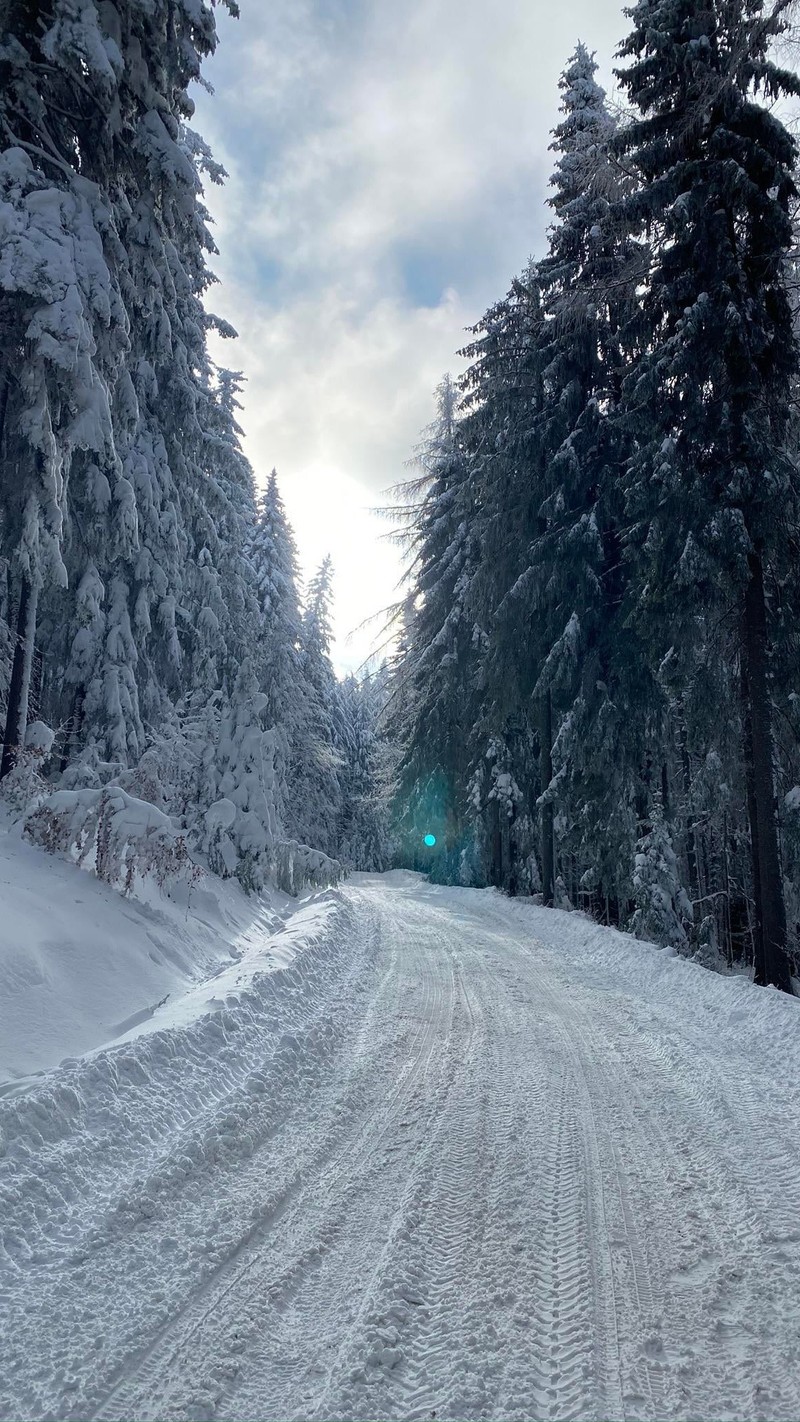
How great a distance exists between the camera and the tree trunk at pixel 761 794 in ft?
30.5

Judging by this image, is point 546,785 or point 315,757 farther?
point 315,757

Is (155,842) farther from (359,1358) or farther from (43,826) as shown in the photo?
(359,1358)

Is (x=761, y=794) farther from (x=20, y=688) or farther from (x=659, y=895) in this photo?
(x=20, y=688)

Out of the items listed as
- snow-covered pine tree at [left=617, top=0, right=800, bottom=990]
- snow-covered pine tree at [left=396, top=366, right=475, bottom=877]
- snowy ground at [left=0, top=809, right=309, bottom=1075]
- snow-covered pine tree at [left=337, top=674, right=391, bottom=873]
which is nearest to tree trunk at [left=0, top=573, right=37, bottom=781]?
snowy ground at [left=0, top=809, right=309, bottom=1075]

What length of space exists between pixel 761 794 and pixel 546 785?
25.9ft

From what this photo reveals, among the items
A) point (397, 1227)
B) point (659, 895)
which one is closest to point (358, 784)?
point (659, 895)

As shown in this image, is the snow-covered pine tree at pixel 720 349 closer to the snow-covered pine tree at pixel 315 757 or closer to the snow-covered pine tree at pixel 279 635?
the snow-covered pine tree at pixel 279 635

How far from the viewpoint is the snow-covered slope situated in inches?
197

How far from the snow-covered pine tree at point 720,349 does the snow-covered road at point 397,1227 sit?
18.8 feet

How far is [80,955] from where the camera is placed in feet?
20.5

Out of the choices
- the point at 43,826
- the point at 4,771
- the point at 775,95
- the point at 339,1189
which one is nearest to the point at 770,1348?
the point at 339,1189

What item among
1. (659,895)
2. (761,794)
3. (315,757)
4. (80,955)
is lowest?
(80,955)

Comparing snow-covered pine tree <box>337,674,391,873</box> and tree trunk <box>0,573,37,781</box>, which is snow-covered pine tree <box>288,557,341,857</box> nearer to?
snow-covered pine tree <box>337,674,391,873</box>

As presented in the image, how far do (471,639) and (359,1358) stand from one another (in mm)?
19704
